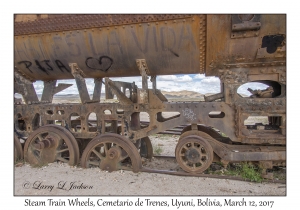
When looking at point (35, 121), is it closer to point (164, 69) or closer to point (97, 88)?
point (97, 88)

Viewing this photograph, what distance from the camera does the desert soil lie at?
12.1ft

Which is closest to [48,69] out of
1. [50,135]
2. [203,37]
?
[50,135]

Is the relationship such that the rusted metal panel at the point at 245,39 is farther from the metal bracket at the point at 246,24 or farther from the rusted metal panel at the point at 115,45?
the rusted metal panel at the point at 115,45

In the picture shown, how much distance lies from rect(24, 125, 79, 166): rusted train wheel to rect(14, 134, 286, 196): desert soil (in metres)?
0.37

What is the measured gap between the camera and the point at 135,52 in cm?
427

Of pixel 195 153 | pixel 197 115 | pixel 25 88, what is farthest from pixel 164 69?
pixel 25 88

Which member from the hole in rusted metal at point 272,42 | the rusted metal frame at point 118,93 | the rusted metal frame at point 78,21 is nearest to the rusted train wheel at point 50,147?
the rusted metal frame at point 118,93

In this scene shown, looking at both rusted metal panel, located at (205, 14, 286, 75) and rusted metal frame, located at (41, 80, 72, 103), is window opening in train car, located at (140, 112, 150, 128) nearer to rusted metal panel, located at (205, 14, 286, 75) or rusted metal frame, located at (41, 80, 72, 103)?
rusted metal frame, located at (41, 80, 72, 103)

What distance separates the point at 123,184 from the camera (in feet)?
13.0

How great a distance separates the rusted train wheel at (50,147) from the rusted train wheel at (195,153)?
2.58 meters

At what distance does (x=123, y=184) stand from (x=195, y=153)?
158 centimetres

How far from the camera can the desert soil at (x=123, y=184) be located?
368 cm

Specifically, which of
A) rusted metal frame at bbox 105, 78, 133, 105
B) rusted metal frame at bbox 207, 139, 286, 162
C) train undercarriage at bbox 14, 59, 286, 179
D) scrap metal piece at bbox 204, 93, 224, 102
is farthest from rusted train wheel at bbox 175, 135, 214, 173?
rusted metal frame at bbox 105, 78, 133, 105

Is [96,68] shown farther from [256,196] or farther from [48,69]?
[256,196]
